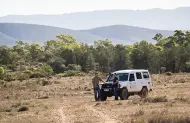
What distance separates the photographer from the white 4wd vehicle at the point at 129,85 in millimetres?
28094

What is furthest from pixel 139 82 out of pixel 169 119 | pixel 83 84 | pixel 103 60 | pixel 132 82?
pixel 103 60

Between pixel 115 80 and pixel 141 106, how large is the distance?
20.7 ft

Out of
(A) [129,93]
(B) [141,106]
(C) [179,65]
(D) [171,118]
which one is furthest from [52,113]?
(C) [179,65]

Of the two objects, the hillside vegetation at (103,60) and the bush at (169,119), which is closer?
the bush at (169,119)

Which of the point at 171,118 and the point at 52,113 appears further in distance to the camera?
the point at 52,113

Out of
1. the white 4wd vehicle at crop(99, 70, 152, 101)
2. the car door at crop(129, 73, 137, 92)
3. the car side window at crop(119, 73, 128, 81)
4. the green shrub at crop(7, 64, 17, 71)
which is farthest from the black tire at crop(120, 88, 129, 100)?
the green shrub at crop(7, 64, 17, 71)

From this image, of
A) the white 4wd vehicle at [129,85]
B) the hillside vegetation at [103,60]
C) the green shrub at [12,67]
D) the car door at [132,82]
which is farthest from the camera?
the green shrub at [12,67]

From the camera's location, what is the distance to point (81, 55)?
107562 millimetres

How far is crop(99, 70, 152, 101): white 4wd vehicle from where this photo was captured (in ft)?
92.2

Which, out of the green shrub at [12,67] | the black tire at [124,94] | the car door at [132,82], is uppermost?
the green shrub at [12,67]

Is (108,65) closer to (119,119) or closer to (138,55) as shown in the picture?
(138,55)

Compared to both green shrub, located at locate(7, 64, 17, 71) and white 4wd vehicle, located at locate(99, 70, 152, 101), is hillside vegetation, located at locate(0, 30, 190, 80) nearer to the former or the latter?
green shrub, located at locate(7, 64, 17, 71)

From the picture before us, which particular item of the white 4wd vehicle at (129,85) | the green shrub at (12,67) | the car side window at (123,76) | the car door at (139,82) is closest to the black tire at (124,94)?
the white 4wd vehicle at (129,85)

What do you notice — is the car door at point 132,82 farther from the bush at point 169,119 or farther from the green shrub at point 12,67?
the green shrub at point 12,67
